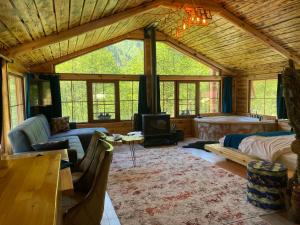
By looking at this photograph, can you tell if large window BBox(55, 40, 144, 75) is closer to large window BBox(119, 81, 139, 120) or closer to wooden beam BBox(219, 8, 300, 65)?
large window BBox(119, 81, 139, 120)

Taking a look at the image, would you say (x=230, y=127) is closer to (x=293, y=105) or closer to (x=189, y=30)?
(x=189, y=30)

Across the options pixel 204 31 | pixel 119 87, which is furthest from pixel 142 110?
pixel 204 31

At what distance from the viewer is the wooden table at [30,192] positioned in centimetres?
78

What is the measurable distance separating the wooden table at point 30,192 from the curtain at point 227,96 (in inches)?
277

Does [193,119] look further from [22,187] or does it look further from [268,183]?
[22,187]

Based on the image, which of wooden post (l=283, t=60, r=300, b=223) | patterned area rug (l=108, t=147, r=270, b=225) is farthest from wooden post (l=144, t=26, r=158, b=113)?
wooden post (l=283, t=60, r=300, b=223)

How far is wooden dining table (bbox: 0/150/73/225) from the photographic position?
777mm

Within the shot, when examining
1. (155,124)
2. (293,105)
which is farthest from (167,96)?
(293,105)

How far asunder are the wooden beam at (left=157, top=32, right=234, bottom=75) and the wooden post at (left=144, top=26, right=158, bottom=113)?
0.55m

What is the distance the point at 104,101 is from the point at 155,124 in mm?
1625

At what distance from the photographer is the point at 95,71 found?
21.6 ft

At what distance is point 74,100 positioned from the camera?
642 cm

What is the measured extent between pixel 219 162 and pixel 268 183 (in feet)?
6.28

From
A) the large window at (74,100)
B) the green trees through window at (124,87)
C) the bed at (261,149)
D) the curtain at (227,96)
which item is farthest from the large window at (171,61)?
the bed at (261,149)
